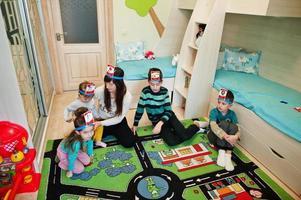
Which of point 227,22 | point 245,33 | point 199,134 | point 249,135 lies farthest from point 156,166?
point 227,22

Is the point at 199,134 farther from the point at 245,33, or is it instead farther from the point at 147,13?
the point at 147,13

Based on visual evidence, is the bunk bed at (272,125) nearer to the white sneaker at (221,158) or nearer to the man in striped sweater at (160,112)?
the white sneaker at (221,158)

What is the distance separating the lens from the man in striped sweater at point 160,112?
6.77 ft

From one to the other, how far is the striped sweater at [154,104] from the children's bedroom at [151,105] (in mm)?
11

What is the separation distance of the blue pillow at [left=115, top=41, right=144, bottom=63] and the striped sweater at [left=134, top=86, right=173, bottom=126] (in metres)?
1.09

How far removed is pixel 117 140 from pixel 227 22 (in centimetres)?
222

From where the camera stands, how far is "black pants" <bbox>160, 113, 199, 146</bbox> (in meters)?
2.09

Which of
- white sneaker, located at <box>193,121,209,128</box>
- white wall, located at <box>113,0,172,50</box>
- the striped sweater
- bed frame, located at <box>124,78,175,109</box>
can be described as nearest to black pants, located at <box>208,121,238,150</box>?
white sneaker, located at <box>193,121,209,128</box>

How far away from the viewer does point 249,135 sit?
201 centimetres

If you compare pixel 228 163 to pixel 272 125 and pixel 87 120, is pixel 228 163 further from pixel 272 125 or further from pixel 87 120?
pixel 87 120

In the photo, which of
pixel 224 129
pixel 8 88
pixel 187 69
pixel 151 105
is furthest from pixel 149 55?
pixel 8 88

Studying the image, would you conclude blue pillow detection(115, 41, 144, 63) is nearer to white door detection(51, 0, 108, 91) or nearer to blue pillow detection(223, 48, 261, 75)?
white door detection(51, 0, 108, 91)

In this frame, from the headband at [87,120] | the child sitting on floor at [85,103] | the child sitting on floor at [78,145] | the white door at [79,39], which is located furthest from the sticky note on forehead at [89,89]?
the white door at [79,39]

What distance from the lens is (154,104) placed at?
2.18 m
